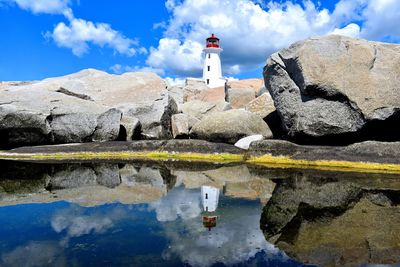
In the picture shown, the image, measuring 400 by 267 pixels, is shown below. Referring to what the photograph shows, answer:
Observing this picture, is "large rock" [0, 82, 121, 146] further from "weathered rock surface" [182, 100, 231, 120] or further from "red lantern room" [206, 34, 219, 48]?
"red lantern room" [206, 34, 219, 48]

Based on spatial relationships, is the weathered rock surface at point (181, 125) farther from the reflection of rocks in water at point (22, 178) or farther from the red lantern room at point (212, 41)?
the red lantern room at point (212, 41)

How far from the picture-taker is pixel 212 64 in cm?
6222

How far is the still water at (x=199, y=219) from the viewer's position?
6.60 m

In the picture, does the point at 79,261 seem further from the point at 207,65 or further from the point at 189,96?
the point at 207,65

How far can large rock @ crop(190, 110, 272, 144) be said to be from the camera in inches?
786

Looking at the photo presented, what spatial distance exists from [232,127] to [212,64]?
4333cm

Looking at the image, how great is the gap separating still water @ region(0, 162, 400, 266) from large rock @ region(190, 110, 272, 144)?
583 cm

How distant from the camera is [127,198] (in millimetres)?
10703

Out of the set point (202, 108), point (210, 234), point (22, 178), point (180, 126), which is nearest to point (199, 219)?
point (210, 234)

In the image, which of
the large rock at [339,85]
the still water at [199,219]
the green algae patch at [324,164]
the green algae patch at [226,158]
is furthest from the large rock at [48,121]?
the large rock at [339,85]

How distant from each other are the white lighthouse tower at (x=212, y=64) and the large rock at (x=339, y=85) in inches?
1755

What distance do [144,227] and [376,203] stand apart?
18.2 ft

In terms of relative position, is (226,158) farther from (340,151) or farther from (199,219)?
(199,219)

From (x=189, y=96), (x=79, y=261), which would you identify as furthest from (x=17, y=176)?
(x=189, y=96)
